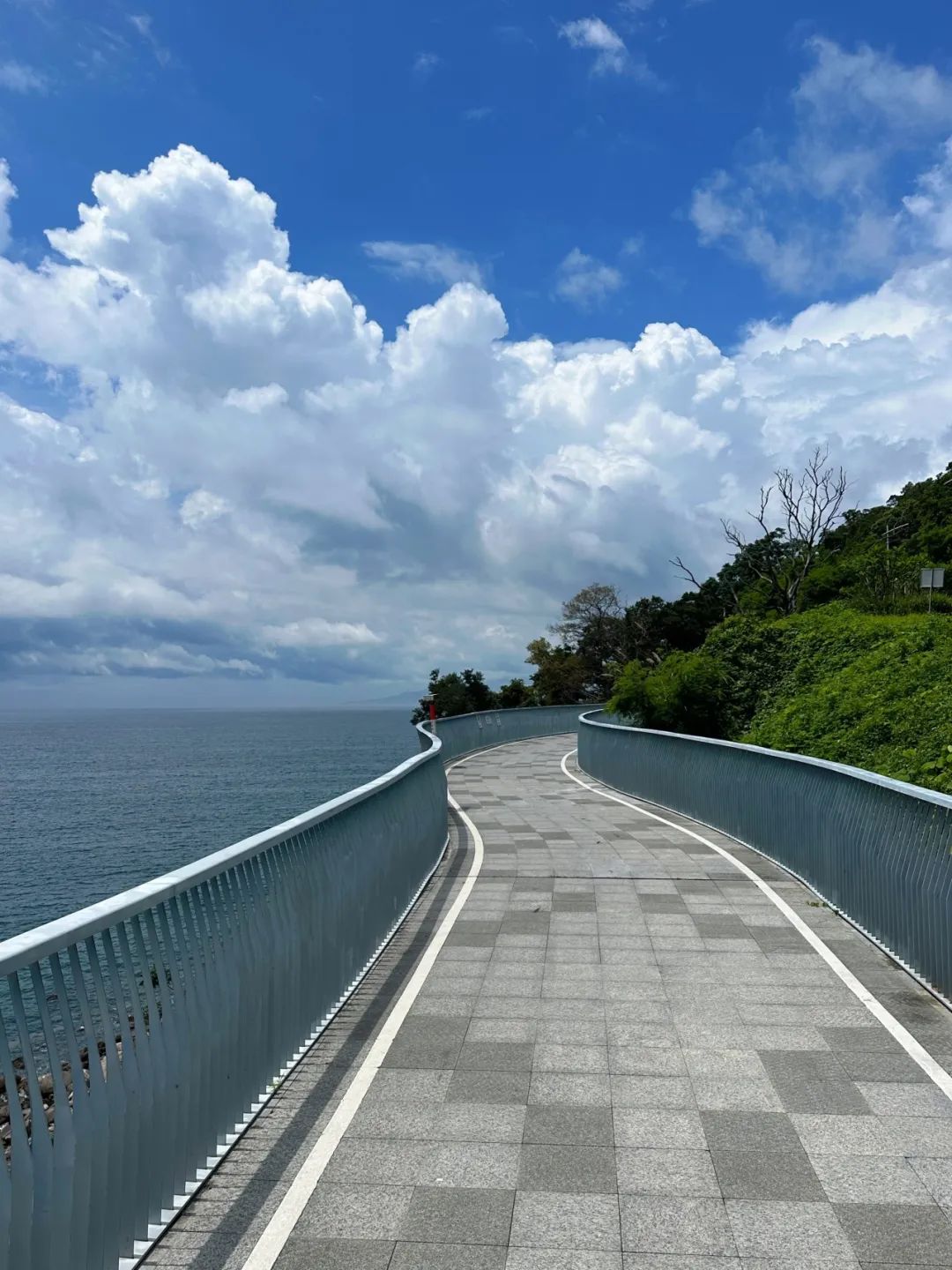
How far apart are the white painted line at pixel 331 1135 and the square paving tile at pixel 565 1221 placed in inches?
34.3

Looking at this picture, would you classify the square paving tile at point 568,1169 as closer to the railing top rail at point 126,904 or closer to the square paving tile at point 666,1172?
the square paving tile at point 666,1172

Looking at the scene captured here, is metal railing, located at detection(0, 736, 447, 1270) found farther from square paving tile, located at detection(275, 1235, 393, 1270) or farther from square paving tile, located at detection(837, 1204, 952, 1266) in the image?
square paving tile, located at detection(837, 1204, 952, 1266)

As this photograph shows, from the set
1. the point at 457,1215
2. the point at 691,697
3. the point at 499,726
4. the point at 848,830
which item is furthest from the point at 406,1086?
the point at 499,726

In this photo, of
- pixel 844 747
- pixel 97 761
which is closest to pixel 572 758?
pixel 844 747

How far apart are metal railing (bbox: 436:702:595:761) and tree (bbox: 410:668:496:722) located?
30.6m

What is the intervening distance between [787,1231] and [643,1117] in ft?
3.92

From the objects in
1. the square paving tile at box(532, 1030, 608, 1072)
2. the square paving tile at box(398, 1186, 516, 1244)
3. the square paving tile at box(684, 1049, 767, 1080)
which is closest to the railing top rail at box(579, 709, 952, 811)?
the square paving tile at box(684, 1049, 767, 1080)

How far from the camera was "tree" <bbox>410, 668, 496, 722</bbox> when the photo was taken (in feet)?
258

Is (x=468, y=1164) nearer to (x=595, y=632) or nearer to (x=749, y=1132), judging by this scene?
(x=749, y=1132)

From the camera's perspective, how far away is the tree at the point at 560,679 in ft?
246

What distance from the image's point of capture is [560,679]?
250ft

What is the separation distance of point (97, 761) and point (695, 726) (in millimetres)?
89550

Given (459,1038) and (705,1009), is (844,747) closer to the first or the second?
(705,1009)

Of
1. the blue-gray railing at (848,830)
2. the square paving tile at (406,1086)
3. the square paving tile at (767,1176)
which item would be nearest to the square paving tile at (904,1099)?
the square paving tile at (767,1176)
